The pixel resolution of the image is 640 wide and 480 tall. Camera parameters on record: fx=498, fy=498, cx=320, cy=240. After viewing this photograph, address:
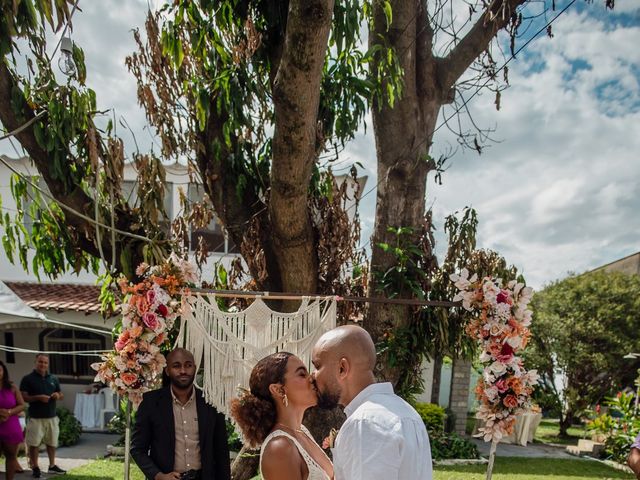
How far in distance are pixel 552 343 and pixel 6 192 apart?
49.5 feet

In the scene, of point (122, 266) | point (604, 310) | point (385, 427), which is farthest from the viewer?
point (604, 310)

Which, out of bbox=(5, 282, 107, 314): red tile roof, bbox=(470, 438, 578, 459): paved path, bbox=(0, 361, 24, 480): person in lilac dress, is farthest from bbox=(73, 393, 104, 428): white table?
bbox=(470, 438, 578, 459): paved path

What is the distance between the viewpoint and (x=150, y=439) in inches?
133

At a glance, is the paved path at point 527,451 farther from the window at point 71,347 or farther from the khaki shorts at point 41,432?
the window at point 71,347

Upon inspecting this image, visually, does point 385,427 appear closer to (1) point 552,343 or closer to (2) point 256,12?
(2) point 256,12

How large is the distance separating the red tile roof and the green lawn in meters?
3.14

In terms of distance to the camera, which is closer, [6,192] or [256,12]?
[256,12]

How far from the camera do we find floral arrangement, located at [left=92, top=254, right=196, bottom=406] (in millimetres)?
3434

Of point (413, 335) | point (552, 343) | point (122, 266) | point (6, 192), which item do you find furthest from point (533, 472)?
point (6, 192)

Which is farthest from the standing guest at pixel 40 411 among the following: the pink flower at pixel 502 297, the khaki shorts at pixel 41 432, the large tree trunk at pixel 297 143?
the pink flower at pixel 502 297

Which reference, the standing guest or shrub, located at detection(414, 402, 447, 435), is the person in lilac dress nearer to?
the standing guest

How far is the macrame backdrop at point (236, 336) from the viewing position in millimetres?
3832

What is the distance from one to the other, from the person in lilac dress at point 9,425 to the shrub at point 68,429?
9.42 feet

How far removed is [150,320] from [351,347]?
202cm
